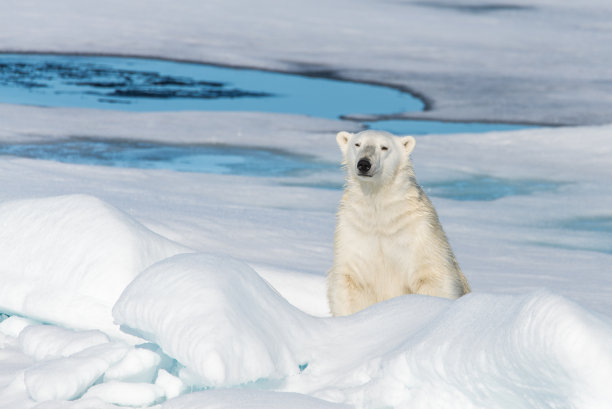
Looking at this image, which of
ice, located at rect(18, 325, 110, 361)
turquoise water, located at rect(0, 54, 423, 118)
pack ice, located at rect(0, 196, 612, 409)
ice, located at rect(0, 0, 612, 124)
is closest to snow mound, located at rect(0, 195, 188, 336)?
pack ice, located at rect(0, 196, 612, 409)

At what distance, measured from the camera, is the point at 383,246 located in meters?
3.74

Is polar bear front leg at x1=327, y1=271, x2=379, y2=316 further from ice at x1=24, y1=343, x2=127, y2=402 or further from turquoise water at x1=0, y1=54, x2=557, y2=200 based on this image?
turquoise water at x1=0, y1=54, x2=557, y2=200

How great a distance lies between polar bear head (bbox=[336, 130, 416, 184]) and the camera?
3783 mm

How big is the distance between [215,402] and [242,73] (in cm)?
1235

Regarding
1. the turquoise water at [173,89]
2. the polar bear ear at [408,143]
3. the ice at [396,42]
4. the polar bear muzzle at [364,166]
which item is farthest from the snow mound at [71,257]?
the ice at [396,42]

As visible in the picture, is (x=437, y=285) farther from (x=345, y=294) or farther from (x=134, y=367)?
(x=134, y=367)

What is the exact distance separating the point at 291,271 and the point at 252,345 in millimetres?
1723

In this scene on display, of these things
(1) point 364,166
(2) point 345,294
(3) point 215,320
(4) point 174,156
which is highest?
(1) point 364,166

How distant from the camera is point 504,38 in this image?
57.9ft

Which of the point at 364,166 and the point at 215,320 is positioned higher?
the point at 364,166

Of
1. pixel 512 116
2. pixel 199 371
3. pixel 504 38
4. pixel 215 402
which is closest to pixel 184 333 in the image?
pixel 199 371

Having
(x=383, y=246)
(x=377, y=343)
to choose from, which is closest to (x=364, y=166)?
(x=383, y=246)

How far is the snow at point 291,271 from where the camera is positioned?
7.82 feet

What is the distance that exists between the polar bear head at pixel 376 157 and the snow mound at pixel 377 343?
718 mm
